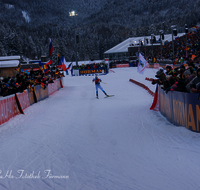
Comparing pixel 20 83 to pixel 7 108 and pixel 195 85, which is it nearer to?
pixel 7 108

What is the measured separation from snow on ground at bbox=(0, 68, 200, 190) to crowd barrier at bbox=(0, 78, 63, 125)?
83 centimetres

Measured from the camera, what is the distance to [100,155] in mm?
5543

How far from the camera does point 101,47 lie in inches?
4321

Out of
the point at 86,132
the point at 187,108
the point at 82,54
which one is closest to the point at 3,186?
the point at 86,132

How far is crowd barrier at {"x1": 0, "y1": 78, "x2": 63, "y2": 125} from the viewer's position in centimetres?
999

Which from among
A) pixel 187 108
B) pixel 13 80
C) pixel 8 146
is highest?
pixel 13 80

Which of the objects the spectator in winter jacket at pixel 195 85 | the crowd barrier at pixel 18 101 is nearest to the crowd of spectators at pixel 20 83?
the crowd barrier at pixel 18 101

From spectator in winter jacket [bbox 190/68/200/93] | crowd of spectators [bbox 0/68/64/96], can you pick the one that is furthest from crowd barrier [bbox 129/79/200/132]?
crowd of spectators [bbox 0/68/64/96]

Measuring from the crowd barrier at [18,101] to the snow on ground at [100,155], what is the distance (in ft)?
2.73

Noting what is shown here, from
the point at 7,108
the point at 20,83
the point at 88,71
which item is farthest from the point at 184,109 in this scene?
the point at 88,71

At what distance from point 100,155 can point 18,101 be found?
757cm

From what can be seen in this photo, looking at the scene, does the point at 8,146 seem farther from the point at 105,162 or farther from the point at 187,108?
the point at 187,108

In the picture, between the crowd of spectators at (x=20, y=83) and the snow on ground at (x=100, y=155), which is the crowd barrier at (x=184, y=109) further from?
the crowd of spectators at (x=20, y=83)

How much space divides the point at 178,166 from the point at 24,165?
130 inches
